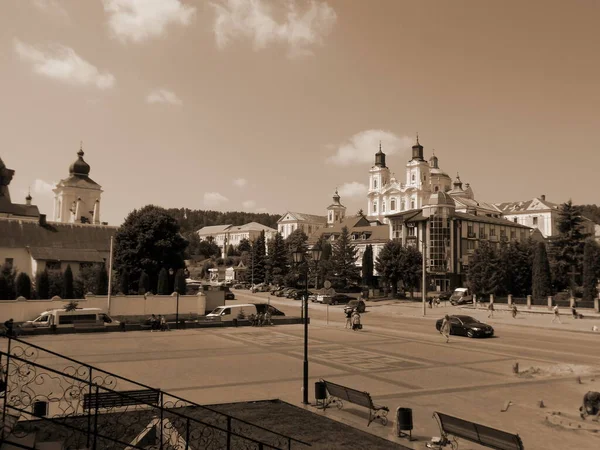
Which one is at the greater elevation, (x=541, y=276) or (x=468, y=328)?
(x=541, y=276)

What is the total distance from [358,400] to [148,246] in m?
47.3

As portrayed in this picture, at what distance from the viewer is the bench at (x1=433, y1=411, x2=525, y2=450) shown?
8961 mm

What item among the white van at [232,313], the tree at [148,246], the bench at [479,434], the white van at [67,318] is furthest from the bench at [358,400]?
the tree at [148,246]

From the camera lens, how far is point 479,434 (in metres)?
9.43

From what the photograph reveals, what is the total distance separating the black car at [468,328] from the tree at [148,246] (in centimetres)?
3462

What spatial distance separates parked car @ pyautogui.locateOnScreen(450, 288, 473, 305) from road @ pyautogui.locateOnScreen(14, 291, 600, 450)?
26.5 meters

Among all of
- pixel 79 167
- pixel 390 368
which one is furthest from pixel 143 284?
pixel 79 167

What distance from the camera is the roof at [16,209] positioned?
8100cm

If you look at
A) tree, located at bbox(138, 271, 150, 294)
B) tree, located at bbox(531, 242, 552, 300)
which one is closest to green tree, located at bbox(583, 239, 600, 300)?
tree, located at bbox(531, 242, 552, 300)

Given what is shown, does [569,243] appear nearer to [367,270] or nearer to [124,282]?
[367,270]

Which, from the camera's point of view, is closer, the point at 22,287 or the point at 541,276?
the point at 22,287

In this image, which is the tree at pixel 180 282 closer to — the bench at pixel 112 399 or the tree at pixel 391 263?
the tree at pixel 391 263

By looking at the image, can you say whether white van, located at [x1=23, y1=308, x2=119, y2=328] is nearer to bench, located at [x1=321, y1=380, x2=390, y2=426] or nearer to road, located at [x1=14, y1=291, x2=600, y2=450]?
road, located at [x1=14, y1=291, x2=600, y2=450]

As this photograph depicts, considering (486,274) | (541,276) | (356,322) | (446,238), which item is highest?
(446,238)
